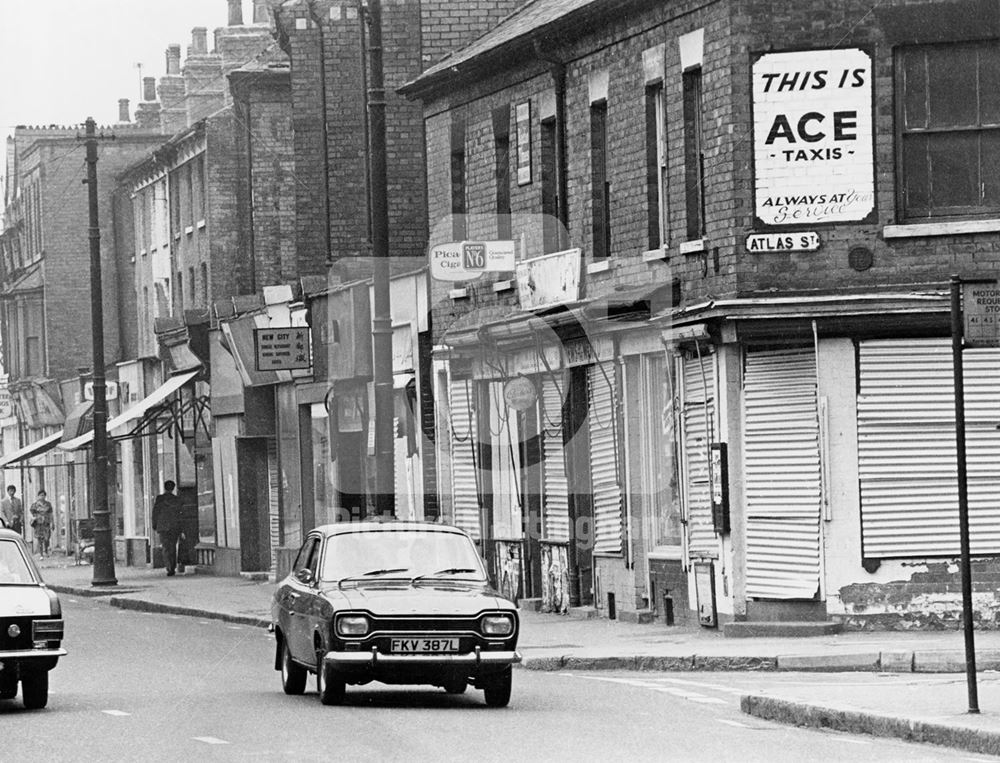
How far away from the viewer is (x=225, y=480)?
162ft

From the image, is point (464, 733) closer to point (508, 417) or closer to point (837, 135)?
point (837, 135)

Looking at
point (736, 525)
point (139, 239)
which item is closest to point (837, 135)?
point (736, 525)

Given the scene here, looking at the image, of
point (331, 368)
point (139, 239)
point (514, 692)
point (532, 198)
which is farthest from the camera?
point (139, 239)

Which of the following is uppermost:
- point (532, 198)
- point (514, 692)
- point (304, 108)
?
point (304, 108)

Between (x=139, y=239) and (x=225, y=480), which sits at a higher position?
(x=139, y=239)

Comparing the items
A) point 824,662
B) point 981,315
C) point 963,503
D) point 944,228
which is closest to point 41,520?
point 944,228

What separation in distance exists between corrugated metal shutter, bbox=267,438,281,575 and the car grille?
26.6 metres

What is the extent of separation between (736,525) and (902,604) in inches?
82.3

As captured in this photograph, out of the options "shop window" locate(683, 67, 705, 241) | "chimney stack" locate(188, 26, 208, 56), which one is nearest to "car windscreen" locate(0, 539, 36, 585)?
"shop window" locate(683, 67, 705, 241)

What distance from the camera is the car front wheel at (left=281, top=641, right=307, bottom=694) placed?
19.9 m

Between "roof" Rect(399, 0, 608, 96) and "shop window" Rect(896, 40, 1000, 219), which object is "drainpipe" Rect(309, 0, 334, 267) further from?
"shop window" Rect(896, 40, 1000, 219)

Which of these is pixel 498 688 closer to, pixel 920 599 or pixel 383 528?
pixel 383 528

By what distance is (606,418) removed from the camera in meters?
30.3

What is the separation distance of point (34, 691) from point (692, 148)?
1134 centimetres
